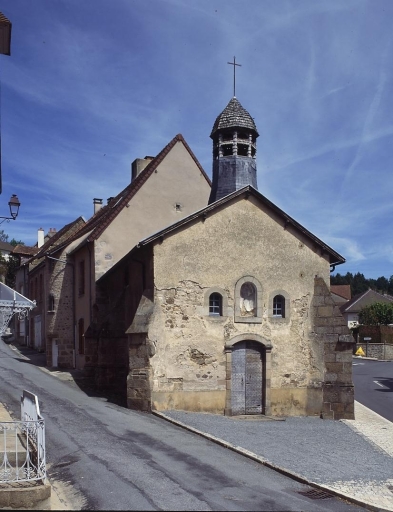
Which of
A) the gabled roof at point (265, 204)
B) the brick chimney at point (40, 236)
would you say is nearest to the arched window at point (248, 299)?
the gabled roof at point (265, 204)

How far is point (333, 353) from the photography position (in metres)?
17.2

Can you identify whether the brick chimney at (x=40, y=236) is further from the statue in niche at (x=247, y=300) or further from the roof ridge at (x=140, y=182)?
the statue in niche at (x=247, y=300)

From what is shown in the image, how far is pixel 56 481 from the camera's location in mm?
8953

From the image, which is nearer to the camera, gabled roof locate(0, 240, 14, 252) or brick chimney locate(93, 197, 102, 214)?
brick chimney locate(93, 197, 102, 214)

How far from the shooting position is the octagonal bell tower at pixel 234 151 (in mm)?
Result: 18938

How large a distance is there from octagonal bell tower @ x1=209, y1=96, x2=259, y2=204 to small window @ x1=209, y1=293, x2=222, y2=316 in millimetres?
3965

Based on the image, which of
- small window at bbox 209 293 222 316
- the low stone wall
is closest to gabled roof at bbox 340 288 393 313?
the low stone wall

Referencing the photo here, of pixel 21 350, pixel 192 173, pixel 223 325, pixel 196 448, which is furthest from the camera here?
pixel 21 350

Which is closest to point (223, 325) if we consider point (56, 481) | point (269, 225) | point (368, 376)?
point (269, 225)

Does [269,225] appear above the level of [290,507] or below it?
above

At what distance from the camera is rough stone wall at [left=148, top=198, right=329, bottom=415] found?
16016 mm

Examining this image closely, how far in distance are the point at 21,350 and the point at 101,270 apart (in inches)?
640

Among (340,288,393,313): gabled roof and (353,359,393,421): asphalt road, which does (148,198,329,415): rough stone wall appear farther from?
(340,288,393,313): gabled roof

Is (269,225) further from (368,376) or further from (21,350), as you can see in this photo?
(21,350)
